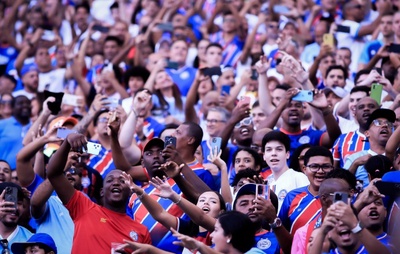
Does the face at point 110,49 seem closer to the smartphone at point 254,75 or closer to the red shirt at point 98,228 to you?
the smartphone at point 254,75

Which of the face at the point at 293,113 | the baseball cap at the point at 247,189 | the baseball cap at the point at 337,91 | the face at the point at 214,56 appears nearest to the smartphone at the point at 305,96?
the face at the point at 293,113

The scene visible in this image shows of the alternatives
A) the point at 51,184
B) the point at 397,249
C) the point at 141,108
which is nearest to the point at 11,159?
the point at 141,108

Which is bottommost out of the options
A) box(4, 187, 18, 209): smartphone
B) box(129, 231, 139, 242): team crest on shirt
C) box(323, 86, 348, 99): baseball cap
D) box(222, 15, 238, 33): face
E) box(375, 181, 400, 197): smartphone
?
box(129, 231, 139, 242): team crest on shirt

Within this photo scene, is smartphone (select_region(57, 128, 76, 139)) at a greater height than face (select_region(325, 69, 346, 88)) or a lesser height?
greater

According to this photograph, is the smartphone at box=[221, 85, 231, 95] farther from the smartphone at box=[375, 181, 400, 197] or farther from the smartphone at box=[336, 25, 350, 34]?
the smartphone at box=[375, 181, 400, 197]

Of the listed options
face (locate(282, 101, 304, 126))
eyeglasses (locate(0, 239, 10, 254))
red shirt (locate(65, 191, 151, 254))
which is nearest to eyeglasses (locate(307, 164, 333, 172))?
red shirt (locate(65, 191, 151, 254))

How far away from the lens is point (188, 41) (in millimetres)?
16922

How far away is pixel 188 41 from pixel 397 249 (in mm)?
9892

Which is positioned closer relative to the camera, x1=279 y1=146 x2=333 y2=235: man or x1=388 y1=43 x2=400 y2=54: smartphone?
x1=279 y1=146 x2=333 y2=235: man

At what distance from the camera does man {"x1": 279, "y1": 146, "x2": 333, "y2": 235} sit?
9.35 metres

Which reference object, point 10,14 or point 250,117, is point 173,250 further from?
point 10,14

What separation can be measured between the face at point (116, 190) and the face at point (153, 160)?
25.5 inches

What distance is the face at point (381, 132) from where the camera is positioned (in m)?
10.4

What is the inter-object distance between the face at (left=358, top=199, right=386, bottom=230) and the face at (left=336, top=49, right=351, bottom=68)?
5755 millimetres
